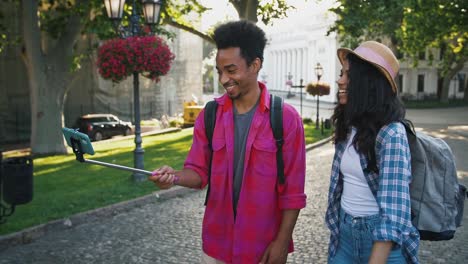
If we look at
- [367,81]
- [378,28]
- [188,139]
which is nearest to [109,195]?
[367,81]

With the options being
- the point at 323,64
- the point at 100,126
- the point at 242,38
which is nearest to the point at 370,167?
the point at 242,38

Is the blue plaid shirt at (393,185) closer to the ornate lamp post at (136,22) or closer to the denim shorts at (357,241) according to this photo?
A: the denim shorts at (357,241)

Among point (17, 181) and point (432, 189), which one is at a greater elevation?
point (432, 189)

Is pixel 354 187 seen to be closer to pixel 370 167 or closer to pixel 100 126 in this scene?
pixel 370 167

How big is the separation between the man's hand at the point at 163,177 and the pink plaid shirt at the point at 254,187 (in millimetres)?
230

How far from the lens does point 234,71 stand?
2719mm

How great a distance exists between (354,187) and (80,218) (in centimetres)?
603

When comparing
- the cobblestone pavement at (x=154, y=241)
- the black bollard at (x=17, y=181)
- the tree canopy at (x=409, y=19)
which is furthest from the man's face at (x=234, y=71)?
the tree canopy at (x=409, y=19)

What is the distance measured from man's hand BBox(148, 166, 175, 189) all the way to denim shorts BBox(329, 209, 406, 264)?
924 millimetres

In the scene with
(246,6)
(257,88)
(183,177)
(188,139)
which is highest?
(246,6)

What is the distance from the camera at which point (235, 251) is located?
273cm

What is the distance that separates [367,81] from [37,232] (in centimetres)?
584

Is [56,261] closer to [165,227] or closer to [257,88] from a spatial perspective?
[165,227]

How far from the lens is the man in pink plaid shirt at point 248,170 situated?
269 centimetres
